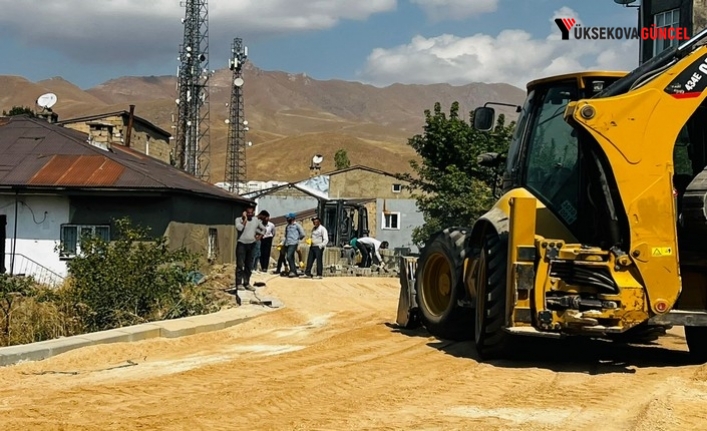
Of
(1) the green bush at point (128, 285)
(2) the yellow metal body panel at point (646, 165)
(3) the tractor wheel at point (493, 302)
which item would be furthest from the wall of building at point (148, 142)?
(2) the yellow metal body panel at point (646, 165)

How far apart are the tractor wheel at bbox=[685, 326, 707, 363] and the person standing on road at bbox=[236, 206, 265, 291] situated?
10.5m

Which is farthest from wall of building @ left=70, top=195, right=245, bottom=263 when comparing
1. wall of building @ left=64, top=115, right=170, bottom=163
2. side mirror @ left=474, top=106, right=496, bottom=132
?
side mirror @ left=474, top=106, right=496, bottom=132

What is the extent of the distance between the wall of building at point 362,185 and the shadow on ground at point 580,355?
168ft

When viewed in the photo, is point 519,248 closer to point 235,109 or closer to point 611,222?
point 611,222

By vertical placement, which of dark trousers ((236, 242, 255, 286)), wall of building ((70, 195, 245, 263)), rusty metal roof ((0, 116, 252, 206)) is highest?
rusty metal roof ((0, 116, 252, 206))

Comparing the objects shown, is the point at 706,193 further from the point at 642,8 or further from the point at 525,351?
the point at 642,8

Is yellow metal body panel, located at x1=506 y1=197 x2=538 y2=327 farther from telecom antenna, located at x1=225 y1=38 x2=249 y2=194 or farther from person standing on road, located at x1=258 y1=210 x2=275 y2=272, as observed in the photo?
telecom antenna, located at x1=225 y1=38 x2=249 y2=194

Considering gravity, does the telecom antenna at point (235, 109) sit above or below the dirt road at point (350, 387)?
above

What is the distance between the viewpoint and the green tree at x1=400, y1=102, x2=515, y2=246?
3538 centimetres

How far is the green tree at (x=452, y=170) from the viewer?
35.4 metres

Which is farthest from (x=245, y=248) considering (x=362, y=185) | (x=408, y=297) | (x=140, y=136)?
(x=362, y=185)

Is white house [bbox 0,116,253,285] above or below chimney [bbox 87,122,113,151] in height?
below

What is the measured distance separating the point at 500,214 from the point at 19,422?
5.26 metres

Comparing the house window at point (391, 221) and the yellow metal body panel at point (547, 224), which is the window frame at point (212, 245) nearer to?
the yellow metal body panel at point (547, 224)
